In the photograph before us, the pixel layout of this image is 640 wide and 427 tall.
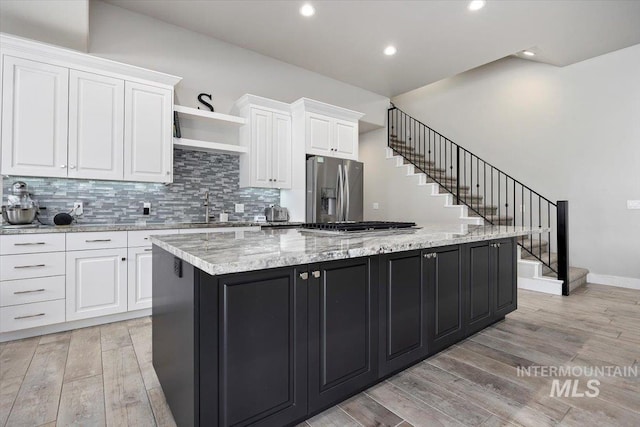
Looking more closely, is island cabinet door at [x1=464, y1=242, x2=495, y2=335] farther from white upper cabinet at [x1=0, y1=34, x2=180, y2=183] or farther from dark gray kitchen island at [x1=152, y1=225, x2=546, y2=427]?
white upper cabinet at [x1=0, y1=34, x2=180, y2=183]

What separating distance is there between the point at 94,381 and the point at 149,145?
2.27 metres

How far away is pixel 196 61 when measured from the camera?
4.02 metres

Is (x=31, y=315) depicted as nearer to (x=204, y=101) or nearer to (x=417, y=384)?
(x=204, y=101)

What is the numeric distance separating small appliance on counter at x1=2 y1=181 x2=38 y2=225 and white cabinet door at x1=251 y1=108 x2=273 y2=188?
215 cm

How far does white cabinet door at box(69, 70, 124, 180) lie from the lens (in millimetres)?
2951

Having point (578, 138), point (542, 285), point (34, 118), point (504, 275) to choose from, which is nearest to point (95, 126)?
point (34, 118)

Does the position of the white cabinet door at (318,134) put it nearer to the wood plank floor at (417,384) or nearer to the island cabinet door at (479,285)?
the island cabinet door at (479,285)

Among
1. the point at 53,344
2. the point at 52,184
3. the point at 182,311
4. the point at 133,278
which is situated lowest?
the point at 53,344

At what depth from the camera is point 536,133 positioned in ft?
17.4

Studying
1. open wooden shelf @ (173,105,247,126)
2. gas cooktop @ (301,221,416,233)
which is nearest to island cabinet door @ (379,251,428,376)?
gas cooktop @ (301,221,416,233)

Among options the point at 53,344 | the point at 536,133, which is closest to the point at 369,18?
the point at 536,133

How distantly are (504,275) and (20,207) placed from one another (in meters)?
4.29

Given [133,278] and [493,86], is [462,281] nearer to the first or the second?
[133,278]

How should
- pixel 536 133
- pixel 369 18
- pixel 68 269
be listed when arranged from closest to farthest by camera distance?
pixel 68 269
pixel 369 18
pixel 536 133
